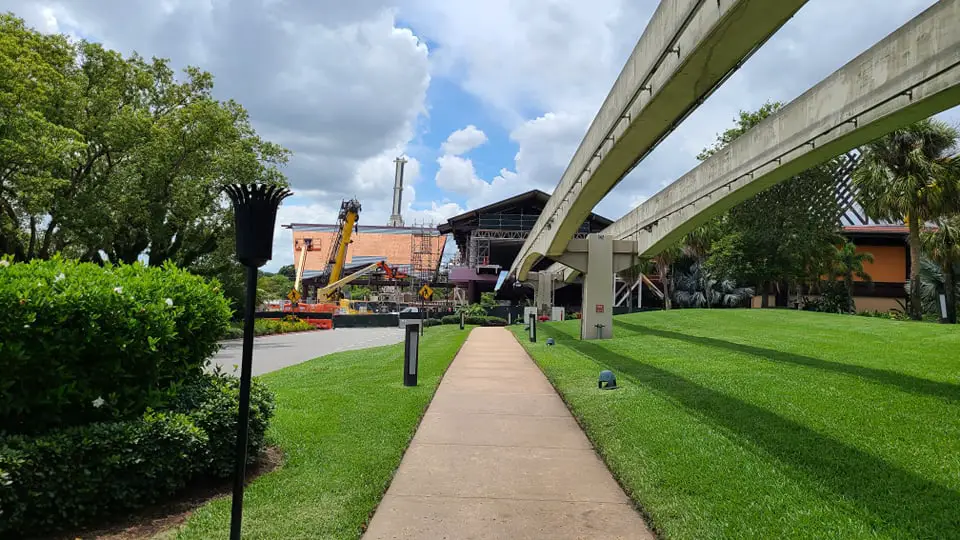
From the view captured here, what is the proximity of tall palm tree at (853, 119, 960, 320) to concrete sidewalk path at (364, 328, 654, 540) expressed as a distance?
21.1m

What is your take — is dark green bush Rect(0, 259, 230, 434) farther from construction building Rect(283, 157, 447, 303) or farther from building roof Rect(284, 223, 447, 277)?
building roof Rect(284, 223, 447, 277)

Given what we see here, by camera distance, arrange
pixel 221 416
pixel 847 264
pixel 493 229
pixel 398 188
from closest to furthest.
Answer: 1. pixel 221 416
2. pixel 847 264
3. pixel 493 229
4. pixel 398 188

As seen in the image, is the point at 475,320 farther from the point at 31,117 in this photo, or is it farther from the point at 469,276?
the point at 31,117

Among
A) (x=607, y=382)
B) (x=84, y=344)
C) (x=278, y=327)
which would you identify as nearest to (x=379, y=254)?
(x=278, y=327)

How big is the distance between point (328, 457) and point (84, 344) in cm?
241

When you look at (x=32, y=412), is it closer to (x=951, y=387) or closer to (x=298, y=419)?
(x=298, y=419)

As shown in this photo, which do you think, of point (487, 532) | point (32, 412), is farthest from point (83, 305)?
point (487, 532)

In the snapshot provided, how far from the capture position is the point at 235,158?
82.0 feet

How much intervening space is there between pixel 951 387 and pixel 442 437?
725 centimetres

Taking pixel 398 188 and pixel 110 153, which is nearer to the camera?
pixel 110 153

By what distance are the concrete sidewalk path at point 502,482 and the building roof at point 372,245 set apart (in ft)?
248

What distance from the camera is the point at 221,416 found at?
16.2ft

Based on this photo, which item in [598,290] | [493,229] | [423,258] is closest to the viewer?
[598,290]

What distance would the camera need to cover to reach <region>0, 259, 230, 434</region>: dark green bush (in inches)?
155
